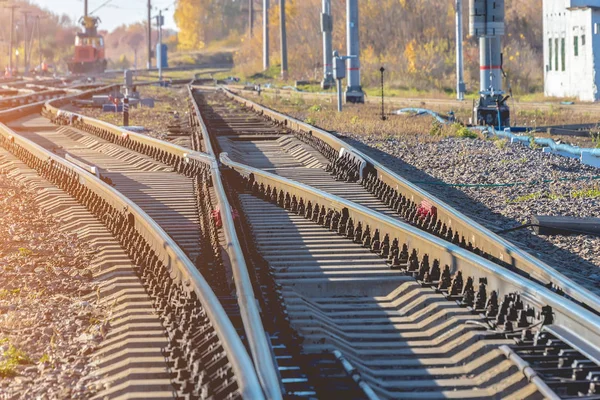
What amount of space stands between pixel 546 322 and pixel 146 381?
6.86ft

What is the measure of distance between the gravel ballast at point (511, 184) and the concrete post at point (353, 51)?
48.7ft

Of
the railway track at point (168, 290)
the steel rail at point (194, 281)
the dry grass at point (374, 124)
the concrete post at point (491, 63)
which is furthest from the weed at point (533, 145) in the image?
the steel rail at point (194, 281)

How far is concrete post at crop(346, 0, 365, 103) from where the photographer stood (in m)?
32.5

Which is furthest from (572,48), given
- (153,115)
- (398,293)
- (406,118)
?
(398,293)

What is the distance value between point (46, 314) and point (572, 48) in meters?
32.8

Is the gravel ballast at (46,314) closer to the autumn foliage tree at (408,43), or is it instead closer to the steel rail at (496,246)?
the steel rail at (496,246)

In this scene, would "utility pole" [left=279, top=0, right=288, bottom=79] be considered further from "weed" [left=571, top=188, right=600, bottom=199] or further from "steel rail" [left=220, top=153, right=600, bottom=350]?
"steel rail" [left=220, top=153, right=600, bottom=350]

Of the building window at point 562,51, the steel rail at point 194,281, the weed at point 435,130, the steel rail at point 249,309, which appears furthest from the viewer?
the building window at point 562,51

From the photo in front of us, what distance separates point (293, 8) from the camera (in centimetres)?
8362

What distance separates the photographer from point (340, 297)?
6.95m

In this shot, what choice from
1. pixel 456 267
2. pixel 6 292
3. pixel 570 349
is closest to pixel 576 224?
pixel 456 267

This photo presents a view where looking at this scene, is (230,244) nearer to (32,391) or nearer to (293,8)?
(32,391)

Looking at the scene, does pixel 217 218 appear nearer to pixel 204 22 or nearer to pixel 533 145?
pixel 533 145

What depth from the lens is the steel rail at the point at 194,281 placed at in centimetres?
450
